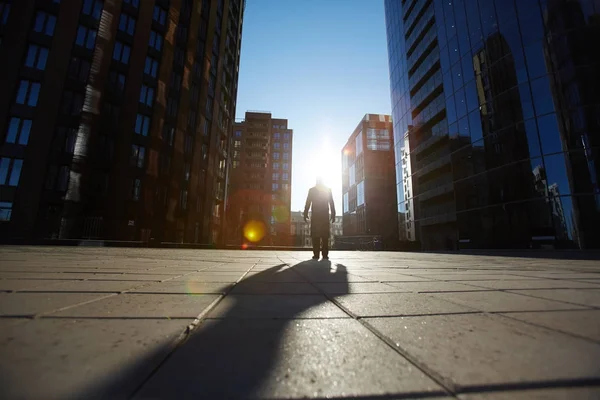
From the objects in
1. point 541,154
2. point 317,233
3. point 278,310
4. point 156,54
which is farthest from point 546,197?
point 156,54

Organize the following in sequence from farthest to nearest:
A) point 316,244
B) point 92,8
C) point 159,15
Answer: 1. point 159,15
2. point 92,8
3. point 316,244

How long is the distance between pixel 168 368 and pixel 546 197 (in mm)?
17845

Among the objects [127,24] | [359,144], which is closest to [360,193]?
[359,144]

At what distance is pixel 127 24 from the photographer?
22.3m

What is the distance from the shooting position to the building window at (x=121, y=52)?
21562 millimetres

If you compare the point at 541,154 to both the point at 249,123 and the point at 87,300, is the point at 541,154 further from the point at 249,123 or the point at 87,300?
the point at 249,123

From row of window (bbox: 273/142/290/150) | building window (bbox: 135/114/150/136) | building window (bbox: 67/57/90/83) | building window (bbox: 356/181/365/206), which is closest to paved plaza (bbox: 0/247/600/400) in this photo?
building window (bbox: 135/114/150/136)

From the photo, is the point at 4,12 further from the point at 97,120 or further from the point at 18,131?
the point at 97,120

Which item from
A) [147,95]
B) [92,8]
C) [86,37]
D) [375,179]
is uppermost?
[92,8]

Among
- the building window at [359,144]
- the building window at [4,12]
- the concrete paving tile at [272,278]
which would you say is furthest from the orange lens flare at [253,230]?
the building window at [359,144]

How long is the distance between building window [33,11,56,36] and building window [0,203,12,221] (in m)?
12.7

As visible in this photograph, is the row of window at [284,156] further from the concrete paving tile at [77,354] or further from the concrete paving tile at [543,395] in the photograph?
the concrete paving tile at [543,395]

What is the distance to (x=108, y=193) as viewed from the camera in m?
19.4

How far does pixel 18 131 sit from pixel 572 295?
2739 cm
